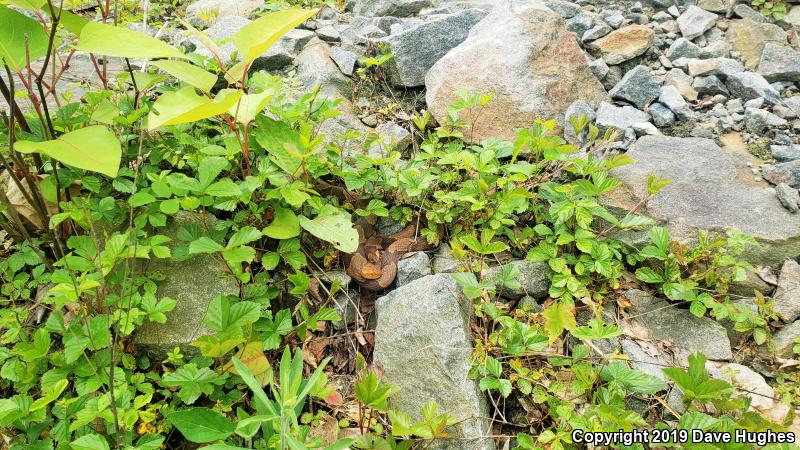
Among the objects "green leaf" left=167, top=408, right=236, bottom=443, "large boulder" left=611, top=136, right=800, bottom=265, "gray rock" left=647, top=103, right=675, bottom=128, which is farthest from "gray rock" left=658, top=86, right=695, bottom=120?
"green leaf" left=167, top=408, right=236, bottom=443

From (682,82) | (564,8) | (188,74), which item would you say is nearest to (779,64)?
(682,82)

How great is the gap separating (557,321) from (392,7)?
11.4 ft

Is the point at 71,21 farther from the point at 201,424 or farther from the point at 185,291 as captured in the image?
the point at 201,424

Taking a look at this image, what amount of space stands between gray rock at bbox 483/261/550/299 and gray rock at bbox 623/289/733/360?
0.44 metres

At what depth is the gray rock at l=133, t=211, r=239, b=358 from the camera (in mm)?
2143

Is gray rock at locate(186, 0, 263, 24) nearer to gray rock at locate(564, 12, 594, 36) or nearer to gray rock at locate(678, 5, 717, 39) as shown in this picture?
gray rock at locate(564, 12, 594, 36)

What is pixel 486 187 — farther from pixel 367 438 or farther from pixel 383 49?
pixel 383 49

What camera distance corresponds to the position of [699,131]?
3.32 metres

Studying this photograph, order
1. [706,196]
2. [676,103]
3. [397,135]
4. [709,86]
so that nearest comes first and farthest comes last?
[706,196], [397,135], [676,103], [709,86]

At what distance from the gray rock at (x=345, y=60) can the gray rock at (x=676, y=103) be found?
7.36ft

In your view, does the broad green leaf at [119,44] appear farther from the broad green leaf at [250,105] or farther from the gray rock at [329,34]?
the gray rock at [329,34]

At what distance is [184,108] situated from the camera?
178cm

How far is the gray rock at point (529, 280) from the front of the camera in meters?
2.54

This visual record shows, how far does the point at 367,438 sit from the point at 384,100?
248 centimetres
